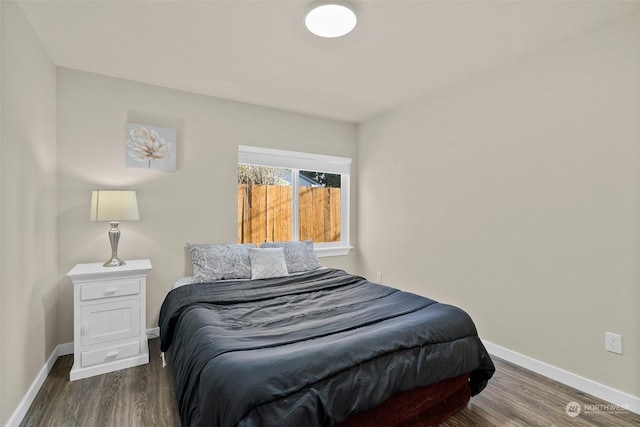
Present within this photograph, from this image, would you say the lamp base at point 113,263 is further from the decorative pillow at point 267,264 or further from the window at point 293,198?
the window at point 293,198

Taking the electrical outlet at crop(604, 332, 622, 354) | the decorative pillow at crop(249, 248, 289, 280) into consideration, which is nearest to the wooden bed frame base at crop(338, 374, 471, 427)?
the electrical outlet at crop(604, 332, 622, 354)

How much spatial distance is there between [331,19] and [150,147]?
6.74 feet

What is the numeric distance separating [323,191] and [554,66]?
2.63m

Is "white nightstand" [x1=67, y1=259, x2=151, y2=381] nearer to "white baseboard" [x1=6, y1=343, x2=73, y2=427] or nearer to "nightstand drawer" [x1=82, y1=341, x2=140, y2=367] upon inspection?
"nightstand drawer" [x1=82, y1=341, x2=140, y2=367]

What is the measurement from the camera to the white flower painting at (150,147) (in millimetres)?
2916

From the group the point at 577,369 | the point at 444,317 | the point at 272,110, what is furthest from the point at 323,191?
the point at 577,369

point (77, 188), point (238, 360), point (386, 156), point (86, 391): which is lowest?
point (86, 391)

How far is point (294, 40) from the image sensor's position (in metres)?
2.24

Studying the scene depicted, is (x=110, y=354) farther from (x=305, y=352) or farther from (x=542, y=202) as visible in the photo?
(x=542, y=202)

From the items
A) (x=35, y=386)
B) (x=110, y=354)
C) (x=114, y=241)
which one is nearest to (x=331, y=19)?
(x=114, y=241)

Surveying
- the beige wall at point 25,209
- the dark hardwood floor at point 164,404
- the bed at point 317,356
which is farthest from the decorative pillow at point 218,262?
the beige wall at point 25,209

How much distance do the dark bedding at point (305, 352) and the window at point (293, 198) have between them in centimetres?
139

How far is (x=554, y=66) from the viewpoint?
2.35 meters

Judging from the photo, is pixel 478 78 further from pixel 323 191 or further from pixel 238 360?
pixel 238 360
